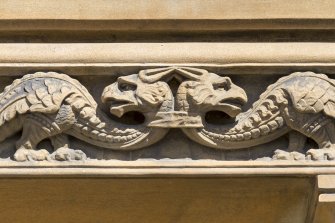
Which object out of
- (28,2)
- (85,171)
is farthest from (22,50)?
(85,171)

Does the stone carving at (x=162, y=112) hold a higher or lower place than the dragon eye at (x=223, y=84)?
lower

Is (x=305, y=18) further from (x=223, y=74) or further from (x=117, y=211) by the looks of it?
(x=117, y=211)

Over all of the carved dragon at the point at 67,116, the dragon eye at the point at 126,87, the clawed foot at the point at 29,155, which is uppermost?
the dragon eye at the point at 126,87

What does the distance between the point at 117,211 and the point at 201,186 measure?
23 cm

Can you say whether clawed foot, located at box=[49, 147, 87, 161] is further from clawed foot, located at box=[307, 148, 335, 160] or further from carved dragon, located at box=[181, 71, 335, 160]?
clawed foot, located at box=[307, 148, 335, 160]

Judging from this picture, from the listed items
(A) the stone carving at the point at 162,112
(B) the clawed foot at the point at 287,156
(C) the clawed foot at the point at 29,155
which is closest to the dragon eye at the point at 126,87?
(A) the stone carving at the point at 162,112

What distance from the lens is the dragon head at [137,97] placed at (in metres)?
3.13

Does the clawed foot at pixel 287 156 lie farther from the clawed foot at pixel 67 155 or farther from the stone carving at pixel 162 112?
the clawed foot at pixel 67 155

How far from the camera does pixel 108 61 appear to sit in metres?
3.18

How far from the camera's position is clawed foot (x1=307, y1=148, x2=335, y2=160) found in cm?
312

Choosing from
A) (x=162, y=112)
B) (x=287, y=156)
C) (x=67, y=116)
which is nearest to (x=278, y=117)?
→ (x=287, y=156)

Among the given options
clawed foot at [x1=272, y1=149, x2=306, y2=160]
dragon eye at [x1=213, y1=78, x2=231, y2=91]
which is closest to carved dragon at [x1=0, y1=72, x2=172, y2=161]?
dragon eye at [x1=213, y1=78, x2=231, y2=91]

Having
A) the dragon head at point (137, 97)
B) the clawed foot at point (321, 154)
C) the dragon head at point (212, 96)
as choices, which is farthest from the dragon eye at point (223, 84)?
the clawed foot at point (321, 154)

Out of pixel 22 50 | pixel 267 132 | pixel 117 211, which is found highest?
pixel 22 50
